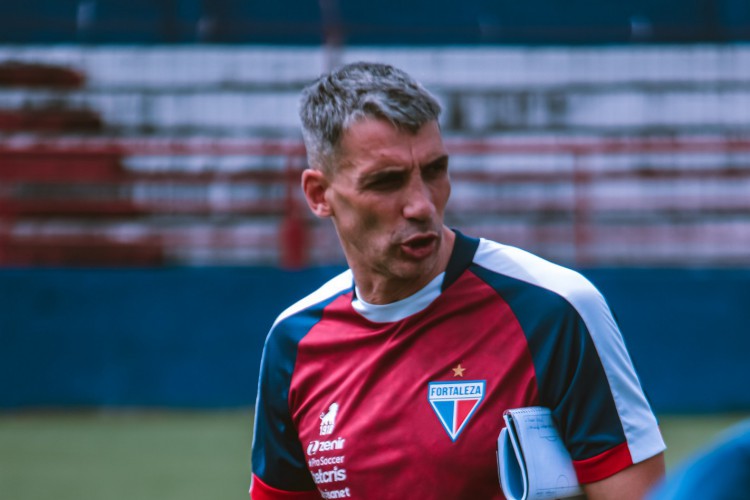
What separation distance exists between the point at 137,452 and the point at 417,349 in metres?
4.81

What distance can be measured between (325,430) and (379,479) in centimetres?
20

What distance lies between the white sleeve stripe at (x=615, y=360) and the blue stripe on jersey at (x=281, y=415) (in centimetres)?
64

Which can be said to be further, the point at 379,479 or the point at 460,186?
the point at 460,186

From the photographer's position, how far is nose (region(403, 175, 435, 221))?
2.47m

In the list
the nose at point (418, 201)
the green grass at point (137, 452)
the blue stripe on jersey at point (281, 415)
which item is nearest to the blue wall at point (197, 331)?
the green grass at point (137, 452)

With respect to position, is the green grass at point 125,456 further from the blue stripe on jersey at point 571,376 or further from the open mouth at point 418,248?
the blue stripe on jersey at point 571,376

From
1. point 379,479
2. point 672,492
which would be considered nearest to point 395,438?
point 379,479

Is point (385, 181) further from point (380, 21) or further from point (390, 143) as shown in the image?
point (380, 21)

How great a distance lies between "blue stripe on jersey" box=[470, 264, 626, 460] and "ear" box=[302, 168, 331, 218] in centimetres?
57

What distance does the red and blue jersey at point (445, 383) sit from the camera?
232 cm

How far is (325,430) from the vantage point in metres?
2.62

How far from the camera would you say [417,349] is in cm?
258

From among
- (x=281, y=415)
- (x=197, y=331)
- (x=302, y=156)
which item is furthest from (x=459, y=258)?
(x=302, y=156)

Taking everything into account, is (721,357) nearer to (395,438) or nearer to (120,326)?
(120,326)
